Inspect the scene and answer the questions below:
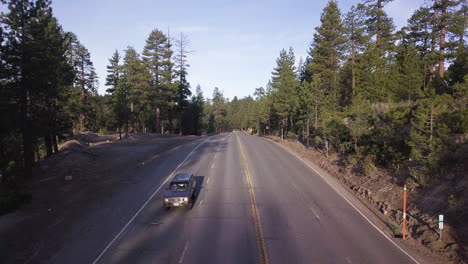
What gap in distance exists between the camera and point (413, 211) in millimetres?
15914

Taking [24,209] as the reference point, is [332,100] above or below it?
above

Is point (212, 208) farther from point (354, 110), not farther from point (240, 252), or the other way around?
point (354, 110)

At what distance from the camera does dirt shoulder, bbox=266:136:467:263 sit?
40.8 ft

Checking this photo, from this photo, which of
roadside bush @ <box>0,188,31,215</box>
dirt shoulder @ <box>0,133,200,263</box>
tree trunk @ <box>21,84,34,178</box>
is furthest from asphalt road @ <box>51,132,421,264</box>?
tree trunk @ <box>21,84,34,178</box>

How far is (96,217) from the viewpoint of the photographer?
1648 centimetres

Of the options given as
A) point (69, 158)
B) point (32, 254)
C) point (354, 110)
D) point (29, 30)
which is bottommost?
point (32, 254)

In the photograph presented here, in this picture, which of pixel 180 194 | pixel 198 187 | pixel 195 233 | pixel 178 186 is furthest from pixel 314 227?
pixel 198 187

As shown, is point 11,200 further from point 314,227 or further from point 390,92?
point 390,92

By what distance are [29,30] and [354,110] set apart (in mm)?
26182

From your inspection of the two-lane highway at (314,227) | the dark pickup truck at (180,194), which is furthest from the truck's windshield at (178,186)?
the two-lane highway at (314,227)

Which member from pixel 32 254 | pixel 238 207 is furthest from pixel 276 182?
pixel 32 254

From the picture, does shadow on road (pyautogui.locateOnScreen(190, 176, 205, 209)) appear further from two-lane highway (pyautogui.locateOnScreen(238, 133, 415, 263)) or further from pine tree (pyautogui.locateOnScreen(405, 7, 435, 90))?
pine tree (pyautogui.locateOnScreen(405, 7, 435, 90))

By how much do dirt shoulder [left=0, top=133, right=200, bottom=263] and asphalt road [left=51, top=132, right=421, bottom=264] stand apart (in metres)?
1.29

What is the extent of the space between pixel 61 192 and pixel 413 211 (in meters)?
20.7
